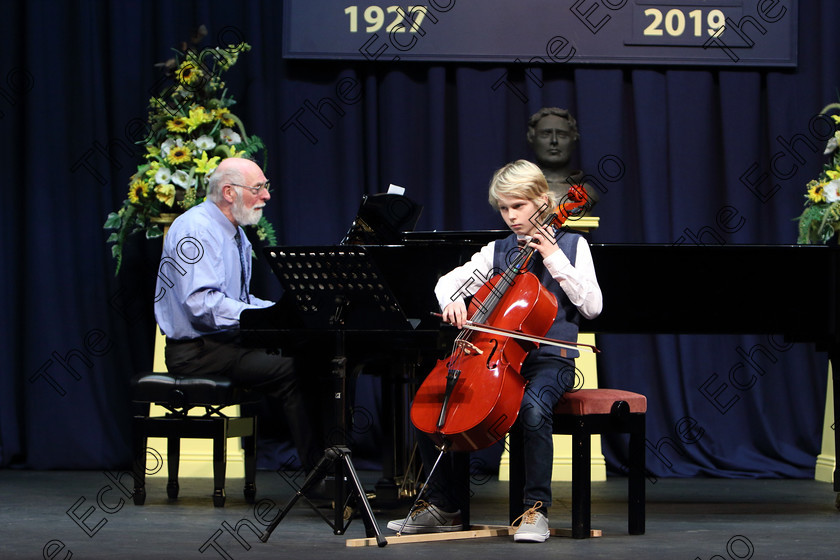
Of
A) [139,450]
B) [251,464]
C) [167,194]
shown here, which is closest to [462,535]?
[251,464]

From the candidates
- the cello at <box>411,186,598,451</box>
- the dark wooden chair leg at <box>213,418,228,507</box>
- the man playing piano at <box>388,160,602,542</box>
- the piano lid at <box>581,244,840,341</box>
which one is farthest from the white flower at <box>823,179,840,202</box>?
the dark wooden chair leg at <box>213,418,228,507</box>

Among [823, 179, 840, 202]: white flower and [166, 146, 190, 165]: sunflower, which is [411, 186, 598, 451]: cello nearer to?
[823, 179, 840, 202]: white flower

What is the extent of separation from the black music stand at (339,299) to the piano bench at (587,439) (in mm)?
492

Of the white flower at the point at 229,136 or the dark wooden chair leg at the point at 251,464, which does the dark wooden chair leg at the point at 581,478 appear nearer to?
the dark wooden chair leg at the point at 251,464

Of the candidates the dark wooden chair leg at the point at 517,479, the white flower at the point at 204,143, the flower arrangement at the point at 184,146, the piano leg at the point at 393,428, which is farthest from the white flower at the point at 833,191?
the white flower at the point at 204,143

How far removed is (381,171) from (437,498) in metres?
2.69

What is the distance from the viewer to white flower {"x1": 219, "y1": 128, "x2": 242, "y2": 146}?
520 centimetres

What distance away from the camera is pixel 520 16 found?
5.63 meters

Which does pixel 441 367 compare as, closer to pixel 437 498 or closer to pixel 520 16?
pixel 437 498

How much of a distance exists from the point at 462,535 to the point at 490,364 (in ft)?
→ 1.87

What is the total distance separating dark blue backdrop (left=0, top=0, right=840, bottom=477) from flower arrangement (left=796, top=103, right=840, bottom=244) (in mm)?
883

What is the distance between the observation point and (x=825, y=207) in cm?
467

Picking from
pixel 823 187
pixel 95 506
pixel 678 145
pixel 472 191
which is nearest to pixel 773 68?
pixel 678 145

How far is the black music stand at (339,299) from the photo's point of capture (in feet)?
10.5
